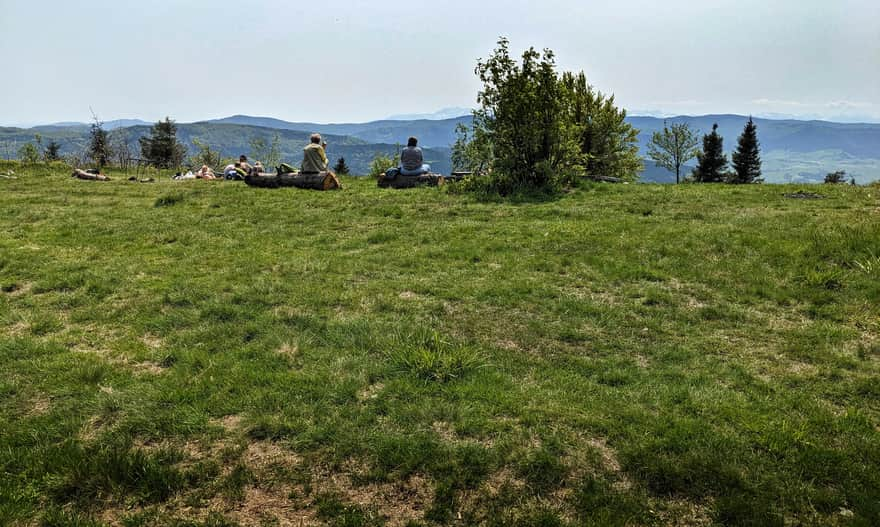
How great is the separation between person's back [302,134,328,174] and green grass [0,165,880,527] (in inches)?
407

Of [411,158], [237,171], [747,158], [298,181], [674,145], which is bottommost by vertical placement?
[298,181]

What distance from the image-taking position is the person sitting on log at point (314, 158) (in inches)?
813

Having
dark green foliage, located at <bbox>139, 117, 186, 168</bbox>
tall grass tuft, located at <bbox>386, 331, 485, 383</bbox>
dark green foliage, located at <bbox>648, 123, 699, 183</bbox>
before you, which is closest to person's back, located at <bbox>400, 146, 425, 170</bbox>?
tall grass tuft, located at <bbox>386, 331, 485, 383</bbox>

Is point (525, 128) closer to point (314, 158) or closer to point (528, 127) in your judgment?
point (528, 127)

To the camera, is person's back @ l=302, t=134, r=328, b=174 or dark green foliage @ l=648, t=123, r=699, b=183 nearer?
person's back @ l=302, t=134, r=328, b=174

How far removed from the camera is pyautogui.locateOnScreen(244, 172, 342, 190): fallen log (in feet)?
67.2

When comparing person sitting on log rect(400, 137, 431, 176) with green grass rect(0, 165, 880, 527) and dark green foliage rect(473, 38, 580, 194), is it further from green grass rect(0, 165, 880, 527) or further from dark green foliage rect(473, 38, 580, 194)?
green grass rect(0, 165, 880, 527)

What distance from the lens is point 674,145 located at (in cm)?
8462

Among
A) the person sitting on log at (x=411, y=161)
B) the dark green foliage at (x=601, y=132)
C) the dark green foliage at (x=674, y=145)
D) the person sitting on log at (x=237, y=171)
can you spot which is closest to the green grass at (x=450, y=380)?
the person sitting on log at (x=411, y=161)

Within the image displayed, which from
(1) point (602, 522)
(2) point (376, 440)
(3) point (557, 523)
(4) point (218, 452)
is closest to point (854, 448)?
(1) point (602, 522)

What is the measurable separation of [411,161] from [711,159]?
6850 centimetres

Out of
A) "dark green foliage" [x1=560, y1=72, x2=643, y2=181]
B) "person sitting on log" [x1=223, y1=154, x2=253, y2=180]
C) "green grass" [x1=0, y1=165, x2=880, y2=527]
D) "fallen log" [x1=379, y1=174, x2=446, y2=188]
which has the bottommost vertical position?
"green grass" [x1=0, y1=165, x2=880, y2=527]

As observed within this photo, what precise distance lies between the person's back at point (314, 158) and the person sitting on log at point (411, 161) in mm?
3442

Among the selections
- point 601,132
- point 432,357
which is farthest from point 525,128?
point 601,132
